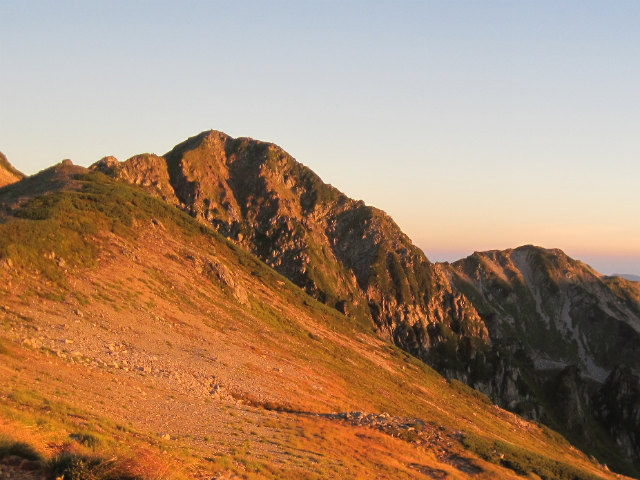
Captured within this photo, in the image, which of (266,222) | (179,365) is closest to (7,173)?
(266,222)

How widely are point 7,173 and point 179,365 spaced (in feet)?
312

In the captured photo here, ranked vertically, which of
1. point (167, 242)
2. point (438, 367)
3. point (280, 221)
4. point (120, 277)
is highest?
point (280, 221)

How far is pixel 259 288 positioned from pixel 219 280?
59.4 feet

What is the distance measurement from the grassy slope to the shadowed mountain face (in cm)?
1423

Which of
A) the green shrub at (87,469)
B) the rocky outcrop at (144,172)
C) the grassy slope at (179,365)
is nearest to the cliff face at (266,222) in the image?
the rocky outcrop at (144,172)

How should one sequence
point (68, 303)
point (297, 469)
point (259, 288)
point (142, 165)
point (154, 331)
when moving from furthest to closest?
point (142, 165) < point (259, 288) < point (154, 331) < point (68, 303) < point (297, 469)

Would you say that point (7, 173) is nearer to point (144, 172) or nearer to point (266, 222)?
point (144, 172)

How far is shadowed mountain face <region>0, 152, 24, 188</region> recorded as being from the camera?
112m

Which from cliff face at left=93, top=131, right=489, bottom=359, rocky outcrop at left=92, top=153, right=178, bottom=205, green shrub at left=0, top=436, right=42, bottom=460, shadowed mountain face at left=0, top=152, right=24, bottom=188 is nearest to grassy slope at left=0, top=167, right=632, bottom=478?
green shrub at left=0, top=436, right=42, bottom=460

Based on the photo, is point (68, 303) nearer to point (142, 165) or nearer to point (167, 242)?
point (167, 242)

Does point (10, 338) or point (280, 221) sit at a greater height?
point (280, 221)

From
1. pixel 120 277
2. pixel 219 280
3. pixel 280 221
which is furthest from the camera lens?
pixel 280 221

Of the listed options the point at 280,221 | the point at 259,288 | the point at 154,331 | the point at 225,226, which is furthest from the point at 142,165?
the point at 154,331

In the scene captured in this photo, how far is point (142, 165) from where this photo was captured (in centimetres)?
16850
